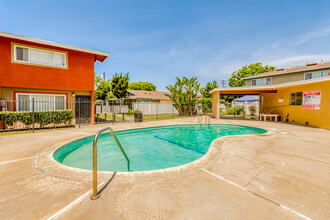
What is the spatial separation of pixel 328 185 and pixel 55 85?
1402 cm

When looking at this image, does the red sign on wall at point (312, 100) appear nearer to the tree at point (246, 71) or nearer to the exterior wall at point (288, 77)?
the exterior wall at point (288, 77)

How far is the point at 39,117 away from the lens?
9406mm

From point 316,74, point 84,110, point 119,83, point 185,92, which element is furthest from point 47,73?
point 316,74

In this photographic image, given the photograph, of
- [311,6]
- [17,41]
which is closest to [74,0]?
[17,41]

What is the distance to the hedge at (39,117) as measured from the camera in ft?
28.2

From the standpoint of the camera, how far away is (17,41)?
9359 millimetres

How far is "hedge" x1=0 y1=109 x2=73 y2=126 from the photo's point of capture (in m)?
8.59

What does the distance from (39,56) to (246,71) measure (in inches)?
1513

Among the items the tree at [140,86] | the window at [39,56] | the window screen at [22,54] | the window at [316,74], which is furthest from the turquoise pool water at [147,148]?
the tree at [140,86]

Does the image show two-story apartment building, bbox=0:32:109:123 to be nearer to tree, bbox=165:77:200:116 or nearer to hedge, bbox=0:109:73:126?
hedge, bbox=0:109:73:126

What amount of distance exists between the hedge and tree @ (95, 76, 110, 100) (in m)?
21.2

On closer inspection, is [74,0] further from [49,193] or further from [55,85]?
[49,193]

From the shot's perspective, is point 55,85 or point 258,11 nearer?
point 55,85

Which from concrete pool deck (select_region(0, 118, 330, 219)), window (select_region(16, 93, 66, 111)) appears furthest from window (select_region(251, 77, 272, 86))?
window (select_region(16, 93, 66, 111))
